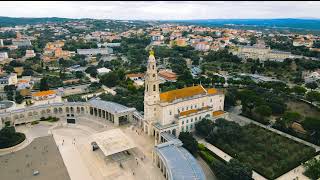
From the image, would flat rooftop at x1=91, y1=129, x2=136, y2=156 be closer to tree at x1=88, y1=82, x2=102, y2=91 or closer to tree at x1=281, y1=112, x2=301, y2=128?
tree at x1=281, y1=112, x2=301, y2=128

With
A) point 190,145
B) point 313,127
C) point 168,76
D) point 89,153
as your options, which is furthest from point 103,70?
point 313,127

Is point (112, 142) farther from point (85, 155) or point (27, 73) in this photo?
point (27, 73)

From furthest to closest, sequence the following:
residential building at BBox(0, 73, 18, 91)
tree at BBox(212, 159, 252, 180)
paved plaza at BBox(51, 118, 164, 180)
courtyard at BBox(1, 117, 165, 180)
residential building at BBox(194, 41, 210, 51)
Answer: residential building at BBox(194, 41, 210, 51), residential building at BBox(0, 73, 18, 91), courtyard at BBox(1, 117, 165, 180), paved plaza at BBox(51, 118, 164, 180), tree at BBox(212, 159, 252, 180)

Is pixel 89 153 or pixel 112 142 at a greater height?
pixel 112 142

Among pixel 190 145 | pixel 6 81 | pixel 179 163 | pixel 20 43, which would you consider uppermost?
pixel 20 43

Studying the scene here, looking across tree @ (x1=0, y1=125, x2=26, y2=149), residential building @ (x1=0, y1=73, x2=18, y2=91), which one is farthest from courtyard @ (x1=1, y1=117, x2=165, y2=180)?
residential building @ (x1=0, y1=73, x2=18, y2=91)

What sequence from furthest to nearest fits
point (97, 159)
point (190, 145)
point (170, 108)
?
point (170, 108) < point (190, 145) < point (97, 159)
